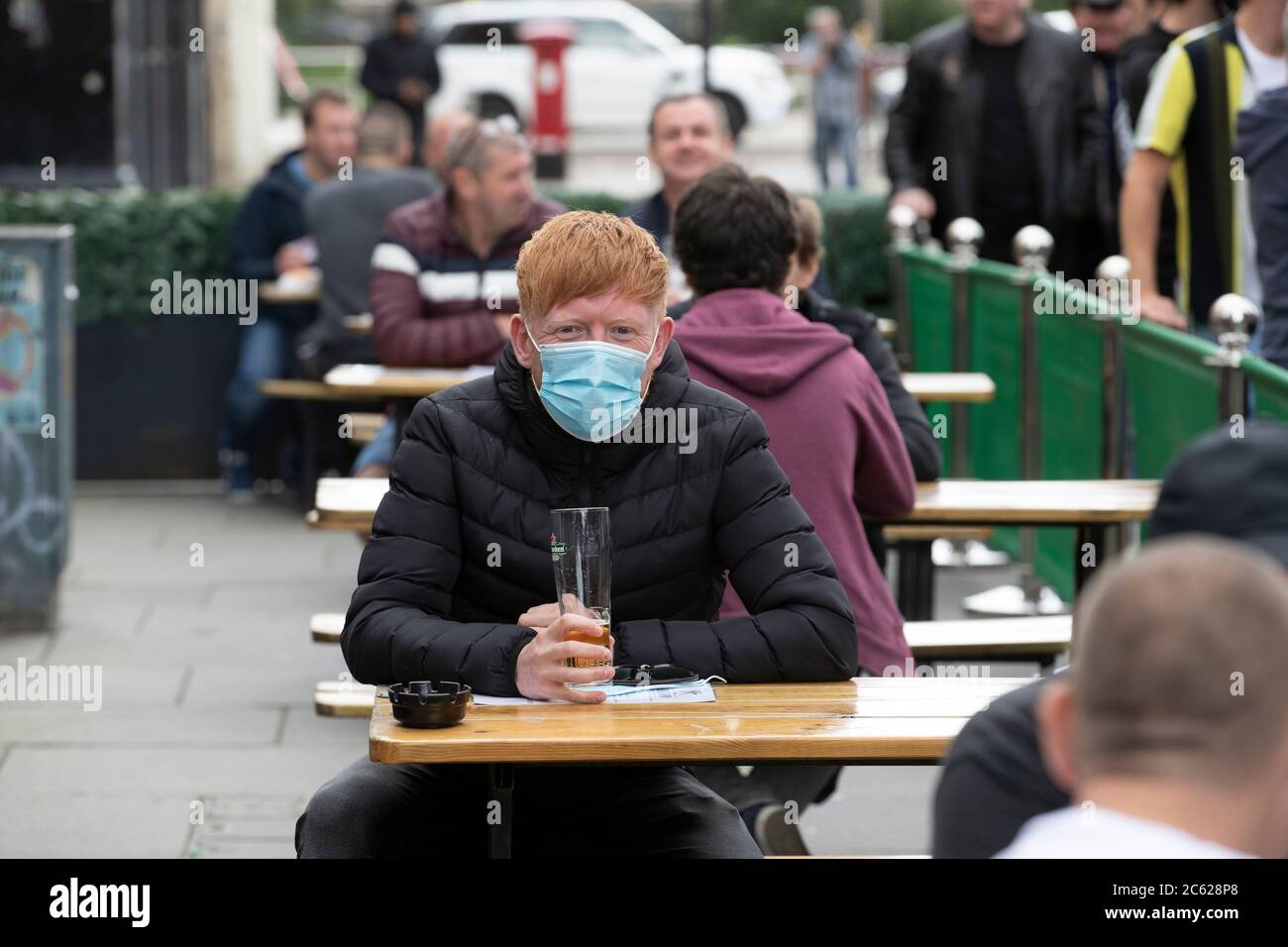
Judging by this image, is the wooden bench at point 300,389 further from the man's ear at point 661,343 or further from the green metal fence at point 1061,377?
the man's ear at point 661,343

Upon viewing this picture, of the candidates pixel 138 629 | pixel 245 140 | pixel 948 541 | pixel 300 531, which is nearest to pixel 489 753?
Answer: pixel 138 629

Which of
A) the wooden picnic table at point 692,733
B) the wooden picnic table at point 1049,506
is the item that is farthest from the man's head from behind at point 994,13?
the wooden picnic table at point 692,733

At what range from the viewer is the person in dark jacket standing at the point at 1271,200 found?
223 inches

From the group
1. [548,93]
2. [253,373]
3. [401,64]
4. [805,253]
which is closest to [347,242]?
[253,373]

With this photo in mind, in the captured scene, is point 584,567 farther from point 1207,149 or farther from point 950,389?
point 1207,149

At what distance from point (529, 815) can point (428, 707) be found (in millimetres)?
522

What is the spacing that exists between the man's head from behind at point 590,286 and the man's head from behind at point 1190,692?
6.49 ft

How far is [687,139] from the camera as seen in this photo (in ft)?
25.0

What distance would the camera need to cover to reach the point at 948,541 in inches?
360

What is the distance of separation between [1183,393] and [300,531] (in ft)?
17.3

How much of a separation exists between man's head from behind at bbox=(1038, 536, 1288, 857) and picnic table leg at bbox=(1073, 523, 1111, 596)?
3862 mm

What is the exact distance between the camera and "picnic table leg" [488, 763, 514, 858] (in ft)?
10.7

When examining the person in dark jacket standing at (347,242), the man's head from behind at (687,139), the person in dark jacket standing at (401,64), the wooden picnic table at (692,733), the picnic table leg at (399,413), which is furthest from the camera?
the person in dark jacket standing at (401,64)

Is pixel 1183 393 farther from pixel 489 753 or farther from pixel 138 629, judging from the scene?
pixel 138 629
